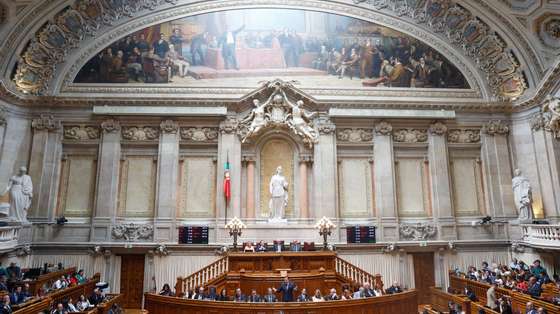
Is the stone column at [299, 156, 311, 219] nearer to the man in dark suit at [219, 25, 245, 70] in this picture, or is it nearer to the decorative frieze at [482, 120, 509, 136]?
the man in dark suit at [219, 25, 245, 70]

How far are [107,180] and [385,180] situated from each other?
1372 cm

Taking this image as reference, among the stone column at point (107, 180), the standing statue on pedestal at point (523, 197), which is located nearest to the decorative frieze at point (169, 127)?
the stone column at point (107, 180)

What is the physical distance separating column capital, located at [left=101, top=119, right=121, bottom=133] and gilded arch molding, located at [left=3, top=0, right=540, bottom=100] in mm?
3051

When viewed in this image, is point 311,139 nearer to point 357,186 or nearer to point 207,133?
point 357,186

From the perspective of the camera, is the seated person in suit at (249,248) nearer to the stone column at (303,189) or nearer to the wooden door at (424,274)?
the stone column at (303,189)

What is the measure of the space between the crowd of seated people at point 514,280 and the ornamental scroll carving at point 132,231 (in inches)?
550

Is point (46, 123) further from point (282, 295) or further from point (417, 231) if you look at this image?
point (417, 231)

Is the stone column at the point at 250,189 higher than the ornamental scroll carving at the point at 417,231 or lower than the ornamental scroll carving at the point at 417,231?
higher

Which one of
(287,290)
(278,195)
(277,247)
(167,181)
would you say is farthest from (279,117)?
(287,290)

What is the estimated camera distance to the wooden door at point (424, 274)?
19.3 m

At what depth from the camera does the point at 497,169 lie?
68.1 feet

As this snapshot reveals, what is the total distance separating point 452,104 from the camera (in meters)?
21.2

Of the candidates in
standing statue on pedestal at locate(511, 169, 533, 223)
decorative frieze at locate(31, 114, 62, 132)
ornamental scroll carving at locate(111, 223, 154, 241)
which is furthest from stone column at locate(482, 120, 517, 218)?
decorative frieze at locate(31, 114, 62, 132)

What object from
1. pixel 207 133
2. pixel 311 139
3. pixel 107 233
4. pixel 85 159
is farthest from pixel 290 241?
pixel 85 159
